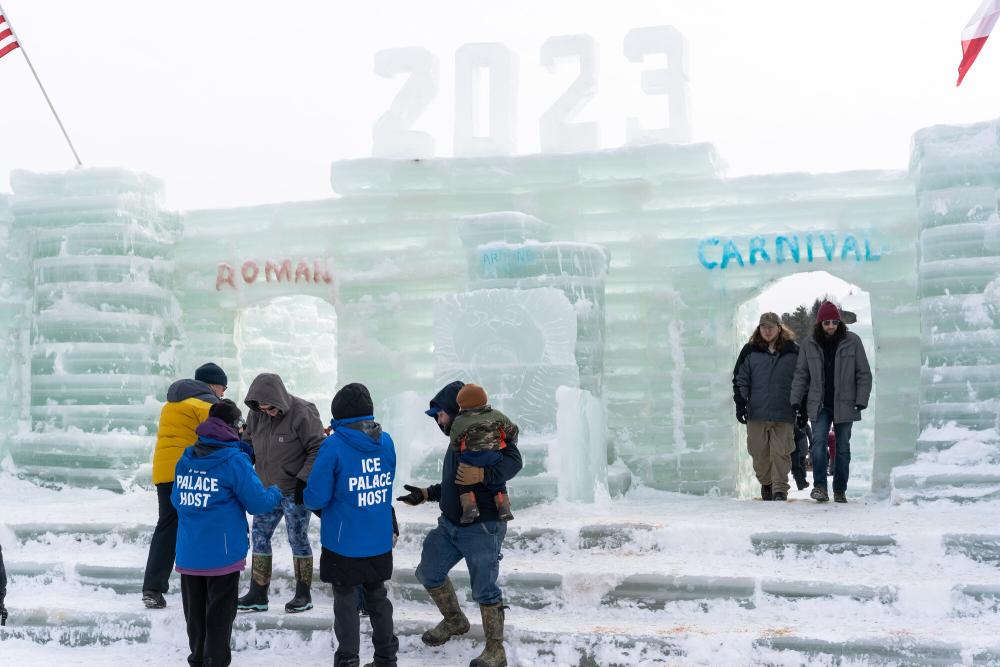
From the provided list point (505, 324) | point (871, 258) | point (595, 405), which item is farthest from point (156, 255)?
point (871, 258)

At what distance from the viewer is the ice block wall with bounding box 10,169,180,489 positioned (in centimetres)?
1116

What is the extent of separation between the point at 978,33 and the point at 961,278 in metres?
2.29

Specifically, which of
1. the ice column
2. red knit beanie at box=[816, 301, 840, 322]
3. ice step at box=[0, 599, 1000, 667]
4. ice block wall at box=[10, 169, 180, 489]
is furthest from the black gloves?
ice block wall at box=[10, 169, 180, 489]

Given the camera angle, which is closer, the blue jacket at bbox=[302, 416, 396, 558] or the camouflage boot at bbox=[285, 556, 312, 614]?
the blue jacket at bbox=[302, 416, 396, 558]

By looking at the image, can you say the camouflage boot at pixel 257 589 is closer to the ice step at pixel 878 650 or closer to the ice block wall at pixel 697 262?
the ice step at pixel 878 650

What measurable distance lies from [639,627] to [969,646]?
1.78 meters

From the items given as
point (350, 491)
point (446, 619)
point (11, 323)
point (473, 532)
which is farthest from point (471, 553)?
point (11, 323)

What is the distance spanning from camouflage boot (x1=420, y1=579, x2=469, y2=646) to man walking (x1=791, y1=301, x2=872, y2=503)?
13.0 feet

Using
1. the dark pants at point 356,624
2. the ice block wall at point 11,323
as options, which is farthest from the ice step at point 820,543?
the ice block wall at point 11,323

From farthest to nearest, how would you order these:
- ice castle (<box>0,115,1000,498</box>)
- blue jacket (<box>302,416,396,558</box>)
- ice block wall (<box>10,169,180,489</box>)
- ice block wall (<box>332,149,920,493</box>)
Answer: ice block wall (<box>10,169,180,489</box>), ice block wall (<box>332,149,920,493</box>), ice castle (<box>0,115,1000,498</box>), blue jacket (<box>302,416,396,558</box>)

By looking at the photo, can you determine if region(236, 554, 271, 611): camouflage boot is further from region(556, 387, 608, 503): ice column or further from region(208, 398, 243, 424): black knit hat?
region(556, 387, 608, 503): ice column

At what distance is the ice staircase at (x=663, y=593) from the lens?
19.0 feet

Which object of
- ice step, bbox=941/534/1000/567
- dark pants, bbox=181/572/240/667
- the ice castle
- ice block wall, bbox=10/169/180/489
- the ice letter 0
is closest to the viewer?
dark pants, bbox=181/572/240/667

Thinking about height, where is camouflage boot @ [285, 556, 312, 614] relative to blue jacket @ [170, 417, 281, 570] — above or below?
below
